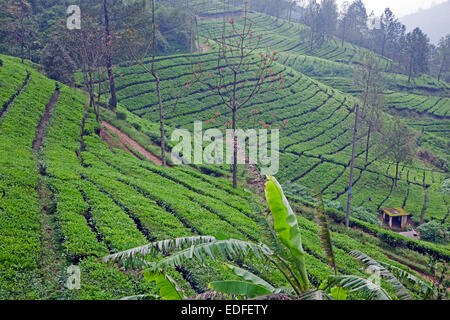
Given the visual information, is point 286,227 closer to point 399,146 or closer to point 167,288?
point 167,288

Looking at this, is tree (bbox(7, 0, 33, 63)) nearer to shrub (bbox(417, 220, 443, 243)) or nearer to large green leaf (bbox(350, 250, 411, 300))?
large green leaf (bbox(350, 250, 411, 300))

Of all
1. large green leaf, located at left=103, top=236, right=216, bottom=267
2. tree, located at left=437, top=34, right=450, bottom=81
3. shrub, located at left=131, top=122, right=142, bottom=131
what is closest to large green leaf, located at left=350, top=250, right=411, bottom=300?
large green leaf, located at left=103, top=236, right=216, bottom=267

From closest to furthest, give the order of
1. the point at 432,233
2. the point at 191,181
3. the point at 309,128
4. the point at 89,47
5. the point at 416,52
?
1. the point at 191,181
2. the point at 432,233
3. the point at 89,47
4. the point at 309,128
5. the point at 416,52

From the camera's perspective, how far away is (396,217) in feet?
85.0

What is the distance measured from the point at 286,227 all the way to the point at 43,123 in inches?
711

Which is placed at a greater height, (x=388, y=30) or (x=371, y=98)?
(x=388, y=30)

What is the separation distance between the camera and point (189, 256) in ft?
17.0

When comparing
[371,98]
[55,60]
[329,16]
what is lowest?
[371,98]

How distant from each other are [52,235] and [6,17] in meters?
36.7

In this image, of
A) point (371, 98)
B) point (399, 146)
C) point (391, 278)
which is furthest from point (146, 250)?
point (371, 98)

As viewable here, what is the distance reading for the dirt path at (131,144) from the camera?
22.5 meters

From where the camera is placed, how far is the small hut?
Result: 25752 millimetres
